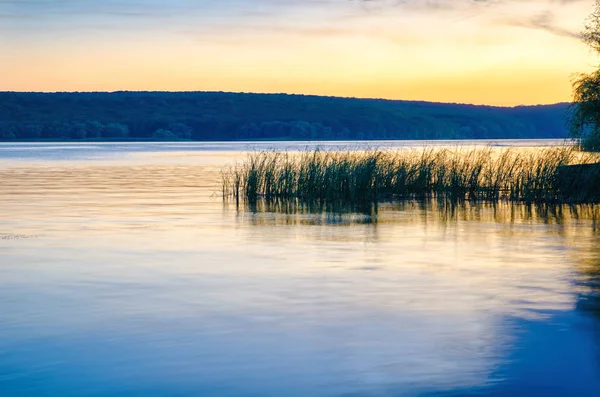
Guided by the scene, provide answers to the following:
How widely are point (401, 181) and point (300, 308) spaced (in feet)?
64.4

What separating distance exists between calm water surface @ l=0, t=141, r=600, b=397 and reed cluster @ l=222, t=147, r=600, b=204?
6.25 metres

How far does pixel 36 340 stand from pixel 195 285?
149 inches

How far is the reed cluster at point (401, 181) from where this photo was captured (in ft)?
93.6

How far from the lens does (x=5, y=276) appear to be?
46.8ft

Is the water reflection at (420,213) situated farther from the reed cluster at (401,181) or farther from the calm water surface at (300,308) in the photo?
the reed cluster at (401,181)

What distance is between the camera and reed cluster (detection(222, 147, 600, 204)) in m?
28.5

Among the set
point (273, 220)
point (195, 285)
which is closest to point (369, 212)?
point (273, 220)

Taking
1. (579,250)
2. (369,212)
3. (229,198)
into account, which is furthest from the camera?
(229,198)

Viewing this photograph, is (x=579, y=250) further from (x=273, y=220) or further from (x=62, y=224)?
(x=62, y=224)

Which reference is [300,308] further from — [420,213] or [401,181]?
[401,181]

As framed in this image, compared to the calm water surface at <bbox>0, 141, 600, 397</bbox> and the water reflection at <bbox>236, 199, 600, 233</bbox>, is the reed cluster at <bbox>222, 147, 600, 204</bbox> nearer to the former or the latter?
the water reflection at <bbox>236, 199, 600, 233</bbox>

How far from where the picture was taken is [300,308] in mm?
11523

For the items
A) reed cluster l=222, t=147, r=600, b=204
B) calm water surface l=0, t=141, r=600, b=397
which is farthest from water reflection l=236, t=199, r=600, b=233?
reed cluster l=222, t=147, r=600, b=204

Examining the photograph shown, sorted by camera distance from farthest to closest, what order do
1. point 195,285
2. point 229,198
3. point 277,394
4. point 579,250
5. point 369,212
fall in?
point 229,198 < point 369,212 < point 579,250 < point 195,285 < point 277,394
